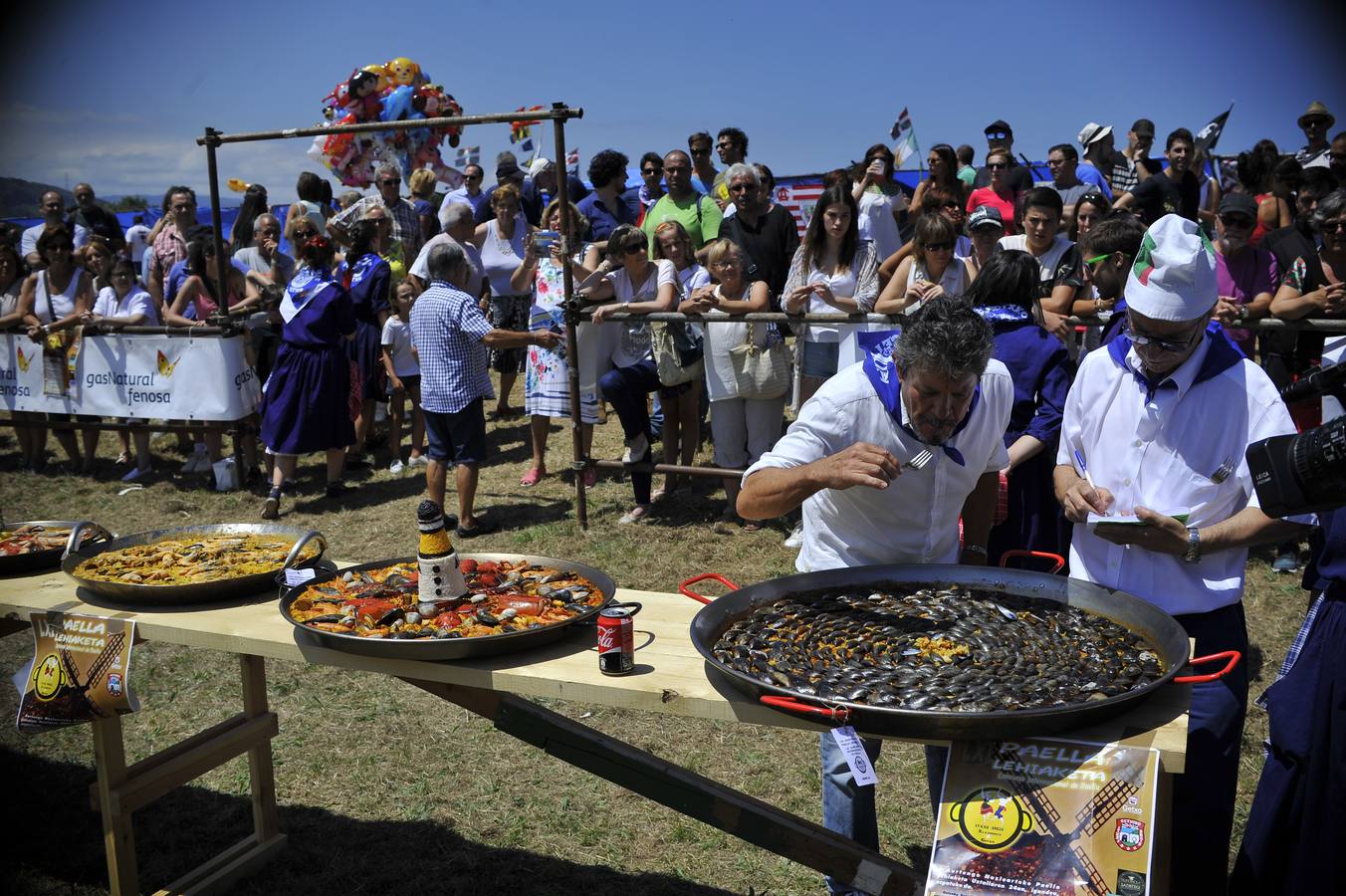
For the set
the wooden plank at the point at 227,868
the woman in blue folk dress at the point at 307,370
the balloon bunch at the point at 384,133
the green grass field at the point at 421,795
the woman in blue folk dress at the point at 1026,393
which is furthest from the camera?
the balloon bunch at the point at 384,133

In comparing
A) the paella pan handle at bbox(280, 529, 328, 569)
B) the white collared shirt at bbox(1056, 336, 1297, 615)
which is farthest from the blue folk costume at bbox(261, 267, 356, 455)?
the white collared shirt at bbox(1056, 336, 1297, 615)

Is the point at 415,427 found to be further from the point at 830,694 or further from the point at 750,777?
the point at 830,694

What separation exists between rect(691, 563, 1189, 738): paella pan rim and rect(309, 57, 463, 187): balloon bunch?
10.8 meters

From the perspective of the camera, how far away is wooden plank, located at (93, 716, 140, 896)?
10.4 feet

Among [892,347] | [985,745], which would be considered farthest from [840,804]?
[892,347]

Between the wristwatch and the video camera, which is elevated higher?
the video camera

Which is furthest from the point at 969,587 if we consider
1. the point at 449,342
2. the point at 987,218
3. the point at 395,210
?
the point at 395,210

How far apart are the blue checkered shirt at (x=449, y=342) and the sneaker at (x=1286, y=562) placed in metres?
4.59

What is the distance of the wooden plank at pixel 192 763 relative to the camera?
→ 3250 mm

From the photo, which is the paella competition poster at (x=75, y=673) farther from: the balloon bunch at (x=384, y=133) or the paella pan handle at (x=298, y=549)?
the balloon bunch at (x=384, y=133)

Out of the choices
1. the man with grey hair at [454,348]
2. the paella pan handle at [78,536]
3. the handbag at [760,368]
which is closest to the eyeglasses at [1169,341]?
the paella pan handle at [78,536]

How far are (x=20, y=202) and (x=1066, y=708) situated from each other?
148 inches

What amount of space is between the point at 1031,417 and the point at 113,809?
339 cm

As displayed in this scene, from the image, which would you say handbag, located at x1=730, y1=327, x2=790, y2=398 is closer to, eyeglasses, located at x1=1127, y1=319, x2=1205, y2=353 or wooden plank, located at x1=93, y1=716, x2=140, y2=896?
eyeglasses, located at x1=1127, y1=319, x2=1205, y2=353
